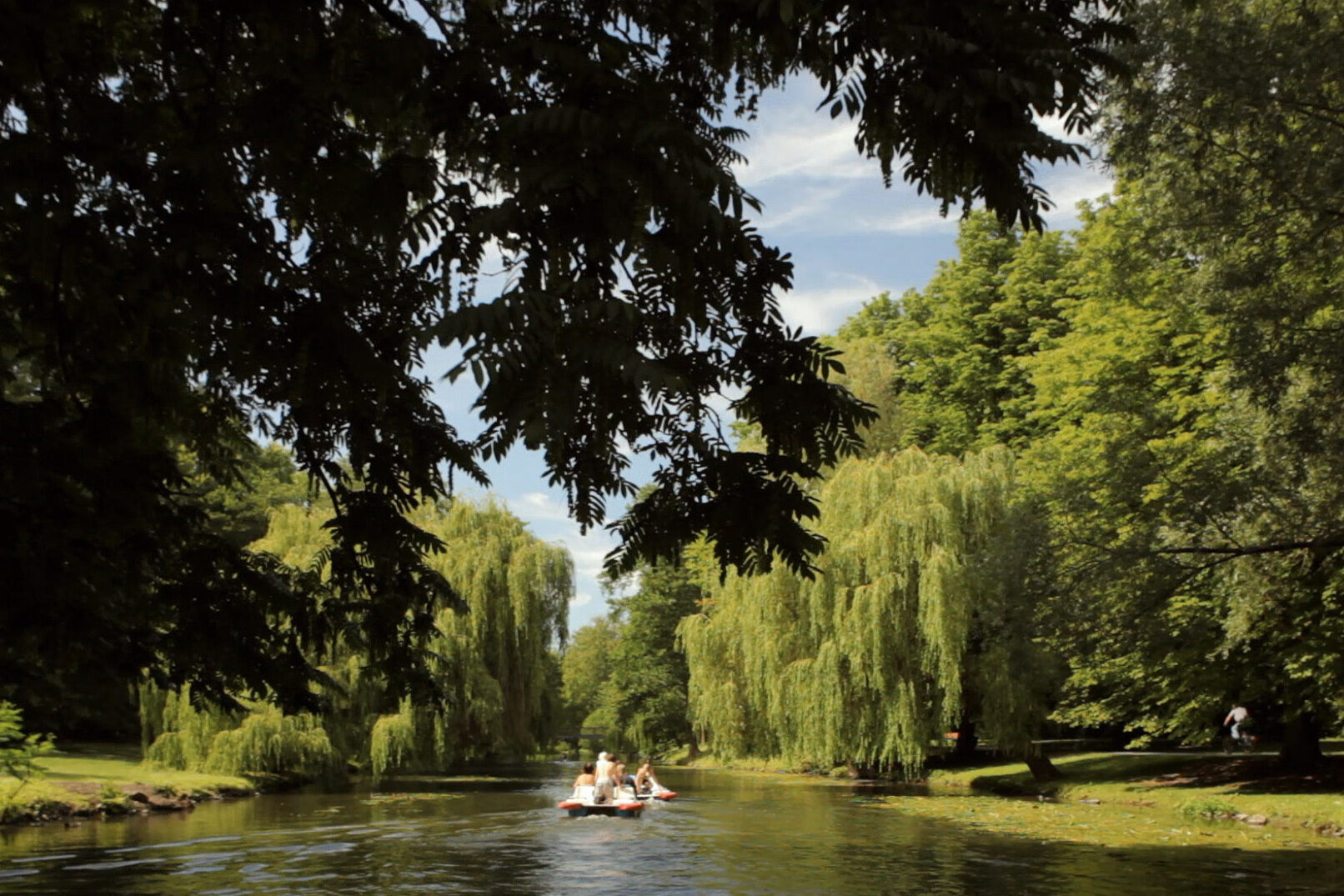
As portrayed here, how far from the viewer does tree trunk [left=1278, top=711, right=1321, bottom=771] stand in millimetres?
20516

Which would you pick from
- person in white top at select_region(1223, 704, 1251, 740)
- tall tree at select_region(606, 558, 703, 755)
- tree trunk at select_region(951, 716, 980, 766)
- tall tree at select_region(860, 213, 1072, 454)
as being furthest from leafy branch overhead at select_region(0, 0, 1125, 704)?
tall tree at select_region(606, 558, 703, 755)

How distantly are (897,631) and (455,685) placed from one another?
9.09 metres

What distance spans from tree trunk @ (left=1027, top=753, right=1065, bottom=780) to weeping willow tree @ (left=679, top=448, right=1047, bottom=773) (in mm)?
530

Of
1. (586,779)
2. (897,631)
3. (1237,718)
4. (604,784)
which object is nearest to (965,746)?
(897,631)

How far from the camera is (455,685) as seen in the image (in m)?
26.4

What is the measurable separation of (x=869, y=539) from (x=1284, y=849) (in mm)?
10958

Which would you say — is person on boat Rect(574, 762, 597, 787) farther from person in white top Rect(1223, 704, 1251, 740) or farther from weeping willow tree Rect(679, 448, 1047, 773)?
person in white top Rect(1223, 704, 1251, 740)

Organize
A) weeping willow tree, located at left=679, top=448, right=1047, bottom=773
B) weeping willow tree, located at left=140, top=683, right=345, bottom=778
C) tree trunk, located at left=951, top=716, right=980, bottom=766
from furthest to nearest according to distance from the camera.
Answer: tree trunk, located at left=951, top=716, right=980, bottom=766 < weeping willow tree, located at left=679, top=448, right=1047, bottom=773 < weeping willow tree, located at left=140, top=683, right=345, bottom=778

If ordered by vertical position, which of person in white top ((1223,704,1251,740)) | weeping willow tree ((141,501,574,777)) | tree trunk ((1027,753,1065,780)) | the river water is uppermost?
weeping willow tree ((141,501,574,777))

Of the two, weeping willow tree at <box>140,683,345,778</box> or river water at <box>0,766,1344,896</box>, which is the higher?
weeping willow tree at <box>140,683,345,778</box>

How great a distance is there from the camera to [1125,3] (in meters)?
4.79

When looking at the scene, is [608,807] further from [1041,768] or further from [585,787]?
[1041,768]

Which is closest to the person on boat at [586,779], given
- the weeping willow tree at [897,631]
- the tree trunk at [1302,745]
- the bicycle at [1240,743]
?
the weeping willow tree at [897,631]

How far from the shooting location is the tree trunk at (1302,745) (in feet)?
67.3
